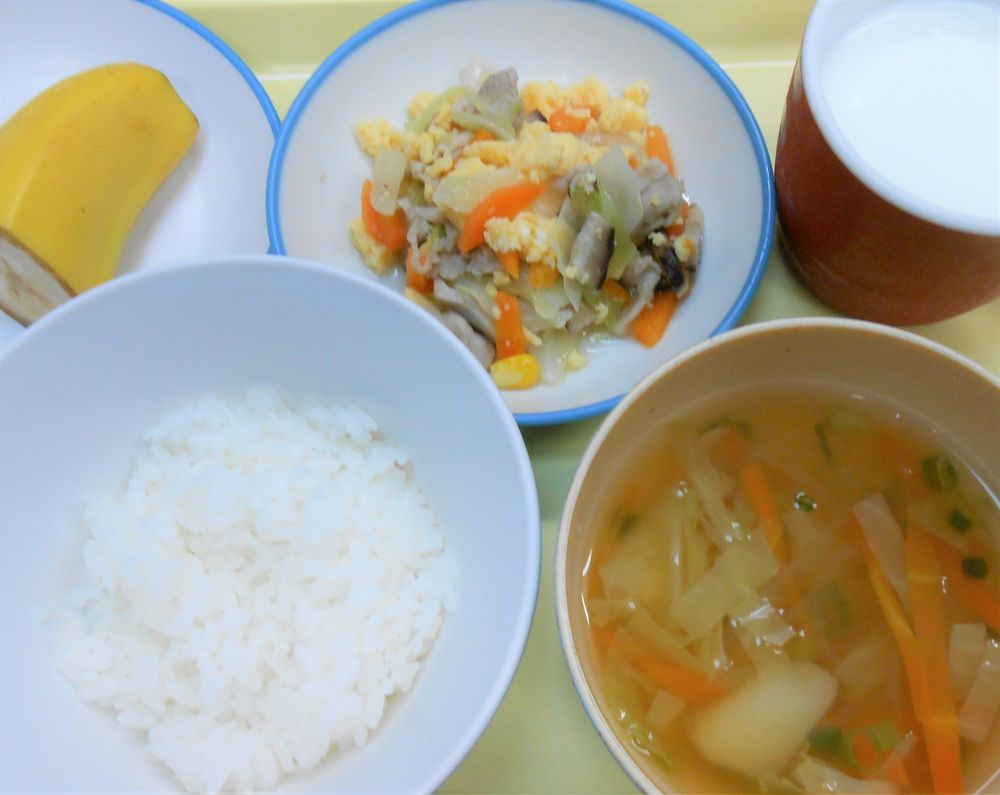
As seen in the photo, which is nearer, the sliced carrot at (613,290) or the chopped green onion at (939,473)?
the chopped green onion at (939,473)

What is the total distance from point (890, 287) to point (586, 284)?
1.50 ft

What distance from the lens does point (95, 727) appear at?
1044mm

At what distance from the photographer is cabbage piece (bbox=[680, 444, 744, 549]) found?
43.5 inches

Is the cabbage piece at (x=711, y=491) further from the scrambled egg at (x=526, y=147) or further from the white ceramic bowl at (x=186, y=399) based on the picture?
the scrambled egg at (x=526, y=147)

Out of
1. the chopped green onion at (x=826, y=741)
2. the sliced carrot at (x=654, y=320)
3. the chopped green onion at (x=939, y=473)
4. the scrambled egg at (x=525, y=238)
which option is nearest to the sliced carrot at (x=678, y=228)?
Answer: the sliced carrot at (x=654, y=320)

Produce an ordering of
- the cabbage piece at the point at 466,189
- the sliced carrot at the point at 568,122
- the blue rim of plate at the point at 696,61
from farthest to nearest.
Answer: the sliced carrot at the point at 568,122
the cabbage piece at the point at 466,189
the blue rim of plate at the point at 696,61

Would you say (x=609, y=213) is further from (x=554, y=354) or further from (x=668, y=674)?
(x=668, y=674)

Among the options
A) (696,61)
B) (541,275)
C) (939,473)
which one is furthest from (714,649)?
(696,61)

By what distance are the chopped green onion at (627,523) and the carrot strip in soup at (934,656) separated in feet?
1.19

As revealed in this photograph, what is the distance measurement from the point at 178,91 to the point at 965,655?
62.6 inches

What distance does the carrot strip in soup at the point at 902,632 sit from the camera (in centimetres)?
104

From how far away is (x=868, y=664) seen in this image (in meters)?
1.06

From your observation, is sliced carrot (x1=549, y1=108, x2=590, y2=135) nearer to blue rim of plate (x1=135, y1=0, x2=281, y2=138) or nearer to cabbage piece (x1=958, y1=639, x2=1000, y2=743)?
blue rim of plate (x1=135, y1=0, x2=281, y2=138)

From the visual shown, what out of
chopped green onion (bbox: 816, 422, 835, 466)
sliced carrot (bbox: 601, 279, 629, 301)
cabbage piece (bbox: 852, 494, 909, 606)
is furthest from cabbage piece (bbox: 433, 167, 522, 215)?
cabbage piece (bbox: 852, 494, 909, 606)
